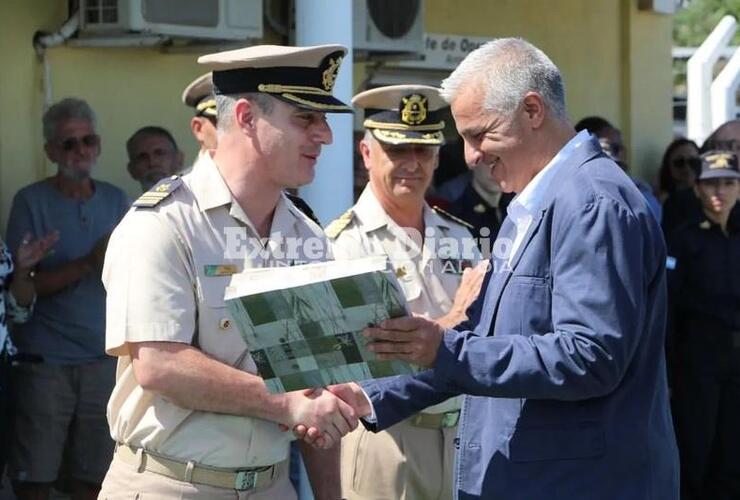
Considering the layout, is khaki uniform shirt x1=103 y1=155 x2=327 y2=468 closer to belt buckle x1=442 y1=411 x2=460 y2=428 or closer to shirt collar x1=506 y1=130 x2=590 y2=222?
shirt collar x1=506 y1=130 x2=590 y2=222

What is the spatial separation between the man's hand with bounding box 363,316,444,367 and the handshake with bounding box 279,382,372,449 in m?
0.42

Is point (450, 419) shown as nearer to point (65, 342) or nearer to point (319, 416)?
point (319, 416)

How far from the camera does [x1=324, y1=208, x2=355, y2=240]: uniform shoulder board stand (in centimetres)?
503

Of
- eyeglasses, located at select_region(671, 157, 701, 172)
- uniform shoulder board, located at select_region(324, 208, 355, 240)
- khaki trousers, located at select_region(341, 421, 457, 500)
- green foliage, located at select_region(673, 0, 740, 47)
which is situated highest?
green foliage, located at select_region(673, 0, 740, 47)

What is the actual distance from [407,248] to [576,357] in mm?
2146

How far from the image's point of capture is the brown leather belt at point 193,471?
3.38 metres

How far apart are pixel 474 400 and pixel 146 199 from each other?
960 millimetres

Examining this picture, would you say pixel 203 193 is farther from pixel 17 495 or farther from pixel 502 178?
pixel 17 495

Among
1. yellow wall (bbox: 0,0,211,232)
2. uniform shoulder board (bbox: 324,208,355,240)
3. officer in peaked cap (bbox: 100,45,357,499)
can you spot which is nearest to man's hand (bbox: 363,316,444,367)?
officer in peaked cap (bbox: 100,45,357,499)

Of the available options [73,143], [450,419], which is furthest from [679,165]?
[450,419]

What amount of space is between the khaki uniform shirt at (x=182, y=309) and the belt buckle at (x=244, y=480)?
0.03 m

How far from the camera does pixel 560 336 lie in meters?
2.97

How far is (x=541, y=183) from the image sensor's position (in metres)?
3.21

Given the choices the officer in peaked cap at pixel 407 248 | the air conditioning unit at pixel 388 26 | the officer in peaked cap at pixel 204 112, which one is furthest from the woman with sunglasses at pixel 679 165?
the officer in peaked cap at pixel 204 112
